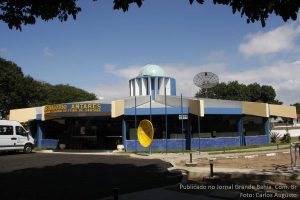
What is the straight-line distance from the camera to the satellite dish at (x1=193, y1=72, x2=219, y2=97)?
3809cm

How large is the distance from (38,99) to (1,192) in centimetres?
4830

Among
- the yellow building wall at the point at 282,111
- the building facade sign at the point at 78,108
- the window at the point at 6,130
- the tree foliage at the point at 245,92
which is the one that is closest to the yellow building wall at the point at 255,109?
the yellow building wall at the point at 282,111

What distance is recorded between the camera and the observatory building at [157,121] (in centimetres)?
3052

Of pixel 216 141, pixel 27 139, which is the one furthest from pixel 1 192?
pixel 216 141

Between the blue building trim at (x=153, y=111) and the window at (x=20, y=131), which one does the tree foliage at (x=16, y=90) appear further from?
the blue building trim at (x=153, y=111)

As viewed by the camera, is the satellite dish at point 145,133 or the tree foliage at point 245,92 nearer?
the satellite dish at point 145,133

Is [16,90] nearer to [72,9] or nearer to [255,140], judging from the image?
[255,140]

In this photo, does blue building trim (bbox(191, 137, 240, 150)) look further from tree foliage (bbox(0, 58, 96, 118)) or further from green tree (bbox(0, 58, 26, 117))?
green tree (bbox(0, 58, 26, 117))

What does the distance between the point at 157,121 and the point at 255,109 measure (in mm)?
8492

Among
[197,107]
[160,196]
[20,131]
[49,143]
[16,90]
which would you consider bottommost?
[160,196]

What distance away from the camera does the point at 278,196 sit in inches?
424

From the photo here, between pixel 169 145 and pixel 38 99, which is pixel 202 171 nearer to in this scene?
pixel 169 145

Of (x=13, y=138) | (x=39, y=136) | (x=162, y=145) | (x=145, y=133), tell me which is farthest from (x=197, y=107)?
(x=39, y=136)

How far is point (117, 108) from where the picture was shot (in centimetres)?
3020
